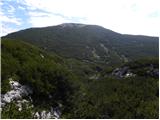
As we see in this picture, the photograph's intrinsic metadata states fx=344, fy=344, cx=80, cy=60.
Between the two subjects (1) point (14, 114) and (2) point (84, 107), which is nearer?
(1) point (14, 114)

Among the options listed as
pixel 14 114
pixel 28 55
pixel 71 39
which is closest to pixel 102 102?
pixel 28 55

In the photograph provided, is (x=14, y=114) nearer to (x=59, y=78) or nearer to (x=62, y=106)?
(x=62, y=106)

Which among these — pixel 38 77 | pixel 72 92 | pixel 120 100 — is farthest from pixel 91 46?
pixel 38 77

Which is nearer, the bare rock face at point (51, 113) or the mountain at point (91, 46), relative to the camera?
the bare rock face at point (51, 113)

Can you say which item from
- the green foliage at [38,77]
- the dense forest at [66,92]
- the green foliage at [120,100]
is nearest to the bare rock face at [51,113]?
the dense forest at [66,92]

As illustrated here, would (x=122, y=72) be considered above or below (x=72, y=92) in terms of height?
below

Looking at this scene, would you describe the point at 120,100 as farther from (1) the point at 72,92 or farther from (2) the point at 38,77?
(2) the point at 38,77

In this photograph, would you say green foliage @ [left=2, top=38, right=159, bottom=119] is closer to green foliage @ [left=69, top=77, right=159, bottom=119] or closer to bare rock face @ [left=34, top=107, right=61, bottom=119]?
green foliage @ [left=69, top=77, right=159, bottom=119]

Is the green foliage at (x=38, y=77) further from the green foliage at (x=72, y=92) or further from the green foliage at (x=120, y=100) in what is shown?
the green foliage at (x=120, y=100)

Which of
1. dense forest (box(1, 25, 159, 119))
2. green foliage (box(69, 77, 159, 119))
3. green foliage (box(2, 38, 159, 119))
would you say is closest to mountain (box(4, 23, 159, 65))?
green foliage (box(69, 77, 159, 119))

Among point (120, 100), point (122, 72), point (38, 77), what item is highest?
point (38, 77)

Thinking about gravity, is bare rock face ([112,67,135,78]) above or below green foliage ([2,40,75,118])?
below
